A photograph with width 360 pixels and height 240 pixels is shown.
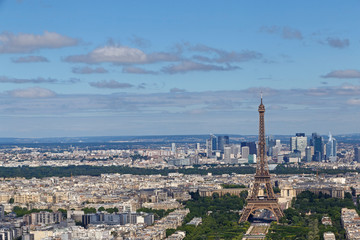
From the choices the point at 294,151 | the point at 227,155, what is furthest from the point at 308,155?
the point at 227,155

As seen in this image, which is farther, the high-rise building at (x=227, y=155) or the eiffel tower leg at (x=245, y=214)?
the high-rise building at (x=227, y=155)

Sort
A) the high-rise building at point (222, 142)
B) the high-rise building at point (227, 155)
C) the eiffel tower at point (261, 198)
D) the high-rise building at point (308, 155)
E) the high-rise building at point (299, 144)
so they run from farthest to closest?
1. the high-rise building at point (222, 142)
2. the high-rise building at point (299, 144)
3. the high-rise building at point (227, 155)
4. the high-rise building at point (308, 155)
5. the eiffel tower at point (261, 198)

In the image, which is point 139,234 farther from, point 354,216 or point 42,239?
point 354,216

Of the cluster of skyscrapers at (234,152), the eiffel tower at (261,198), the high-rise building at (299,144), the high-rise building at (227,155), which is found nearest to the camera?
the eiffel tower at (261,198)

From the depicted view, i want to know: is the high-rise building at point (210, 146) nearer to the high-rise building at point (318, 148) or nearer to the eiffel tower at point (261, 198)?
the high-rise building at point (318, 148)

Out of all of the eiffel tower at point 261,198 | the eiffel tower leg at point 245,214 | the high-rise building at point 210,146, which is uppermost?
the high-rise building at point 210,146

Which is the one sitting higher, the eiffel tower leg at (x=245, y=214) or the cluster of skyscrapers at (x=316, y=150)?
the cluster of skyscrapers at (x=316, y=150)

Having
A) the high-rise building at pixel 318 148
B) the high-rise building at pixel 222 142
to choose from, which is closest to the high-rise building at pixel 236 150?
the high-rise building at pixel 222 142

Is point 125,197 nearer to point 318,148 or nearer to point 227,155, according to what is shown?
point 227,155

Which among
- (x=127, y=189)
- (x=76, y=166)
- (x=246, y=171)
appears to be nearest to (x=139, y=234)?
(x=127, y=189)

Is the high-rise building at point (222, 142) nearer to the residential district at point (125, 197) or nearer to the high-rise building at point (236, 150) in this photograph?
the high-rise building at point (236, 150)

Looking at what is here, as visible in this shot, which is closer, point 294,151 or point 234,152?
point 294,151

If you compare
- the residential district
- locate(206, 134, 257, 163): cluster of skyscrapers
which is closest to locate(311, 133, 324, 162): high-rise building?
the residential district
